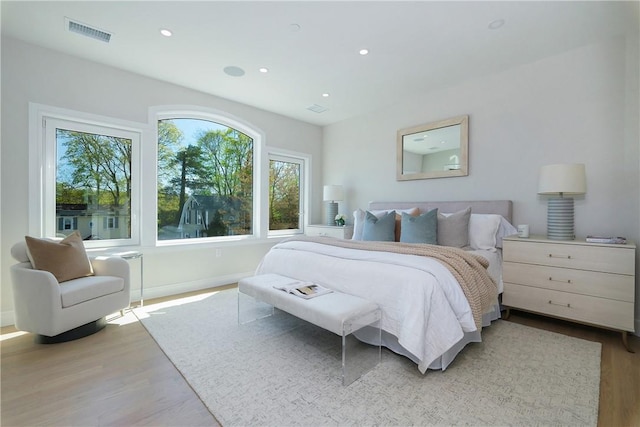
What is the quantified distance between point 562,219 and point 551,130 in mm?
1056

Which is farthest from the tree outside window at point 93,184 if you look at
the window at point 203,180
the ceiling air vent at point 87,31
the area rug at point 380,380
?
the area rug at point 380,380

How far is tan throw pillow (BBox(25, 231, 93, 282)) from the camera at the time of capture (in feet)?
8.38

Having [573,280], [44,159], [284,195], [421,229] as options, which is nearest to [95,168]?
[44,159]

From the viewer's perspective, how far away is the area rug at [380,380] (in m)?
1.62

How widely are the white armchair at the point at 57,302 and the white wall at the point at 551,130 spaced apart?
3955 millimetres

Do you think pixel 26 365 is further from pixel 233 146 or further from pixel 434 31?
pixel 434 31

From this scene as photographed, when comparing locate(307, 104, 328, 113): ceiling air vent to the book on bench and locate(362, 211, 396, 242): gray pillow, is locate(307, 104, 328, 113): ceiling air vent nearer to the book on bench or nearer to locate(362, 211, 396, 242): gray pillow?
locate(362, 211, 396, 242): gray pillow

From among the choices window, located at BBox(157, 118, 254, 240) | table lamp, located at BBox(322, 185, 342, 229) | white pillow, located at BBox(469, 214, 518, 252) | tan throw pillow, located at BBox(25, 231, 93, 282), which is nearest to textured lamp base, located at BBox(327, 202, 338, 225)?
table lamp, located at BBox(322, 185, 342, 229)

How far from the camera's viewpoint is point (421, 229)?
129 inches

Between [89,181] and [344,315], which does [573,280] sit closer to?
[344,315]

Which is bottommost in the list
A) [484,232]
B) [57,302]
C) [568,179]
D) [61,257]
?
[57,302]

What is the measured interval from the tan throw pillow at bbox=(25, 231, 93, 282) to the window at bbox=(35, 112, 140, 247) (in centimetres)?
62

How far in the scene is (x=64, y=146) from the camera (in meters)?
3.28

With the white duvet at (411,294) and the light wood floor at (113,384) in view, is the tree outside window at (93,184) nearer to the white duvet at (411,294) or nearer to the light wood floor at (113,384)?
the light wood floor at (113,384)
